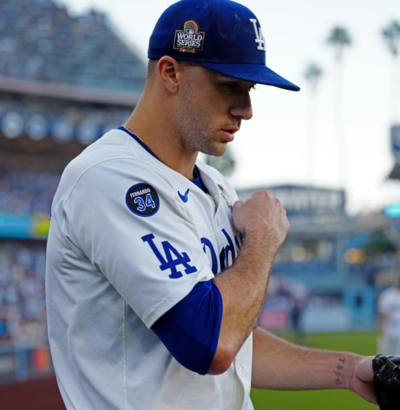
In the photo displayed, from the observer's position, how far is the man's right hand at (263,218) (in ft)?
6.30

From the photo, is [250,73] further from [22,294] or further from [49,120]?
[49,120]

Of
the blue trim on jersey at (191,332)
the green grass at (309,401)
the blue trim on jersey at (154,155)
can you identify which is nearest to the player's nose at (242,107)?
the blue trim on jersey at (154,155)

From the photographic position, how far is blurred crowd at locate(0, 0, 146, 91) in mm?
26062

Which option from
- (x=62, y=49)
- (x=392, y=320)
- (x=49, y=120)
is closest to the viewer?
(x=392, y=320)

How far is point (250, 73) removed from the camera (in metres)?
1.78

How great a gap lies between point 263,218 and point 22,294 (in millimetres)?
18089

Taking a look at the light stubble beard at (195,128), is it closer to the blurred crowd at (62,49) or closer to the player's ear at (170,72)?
the player's ear at (170,72)

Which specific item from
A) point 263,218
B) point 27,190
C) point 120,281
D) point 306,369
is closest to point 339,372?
point 306,369

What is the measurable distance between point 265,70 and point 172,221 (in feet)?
1.71

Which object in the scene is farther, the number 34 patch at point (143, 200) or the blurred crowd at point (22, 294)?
the blurred crowd at point (22, 294)

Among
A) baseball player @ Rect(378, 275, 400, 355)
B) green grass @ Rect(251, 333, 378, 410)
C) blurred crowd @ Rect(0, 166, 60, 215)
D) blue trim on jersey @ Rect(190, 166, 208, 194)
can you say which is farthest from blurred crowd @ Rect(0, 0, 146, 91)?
blue trim on jersey @ Rect(190, 166, 208, 194)

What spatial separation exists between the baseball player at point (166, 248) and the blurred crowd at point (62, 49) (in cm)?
2531

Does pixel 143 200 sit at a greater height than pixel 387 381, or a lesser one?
greater

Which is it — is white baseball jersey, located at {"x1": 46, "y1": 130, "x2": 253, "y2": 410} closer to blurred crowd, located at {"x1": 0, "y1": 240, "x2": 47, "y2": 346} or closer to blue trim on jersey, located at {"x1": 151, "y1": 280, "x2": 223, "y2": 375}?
blue trim on jersey, located at {"x1": 151, "y1": 280, "x2": 223, "y2": 375}
